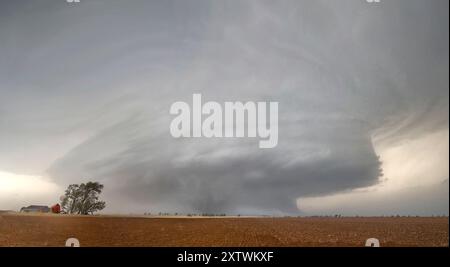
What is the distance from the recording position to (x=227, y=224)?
23016mm
